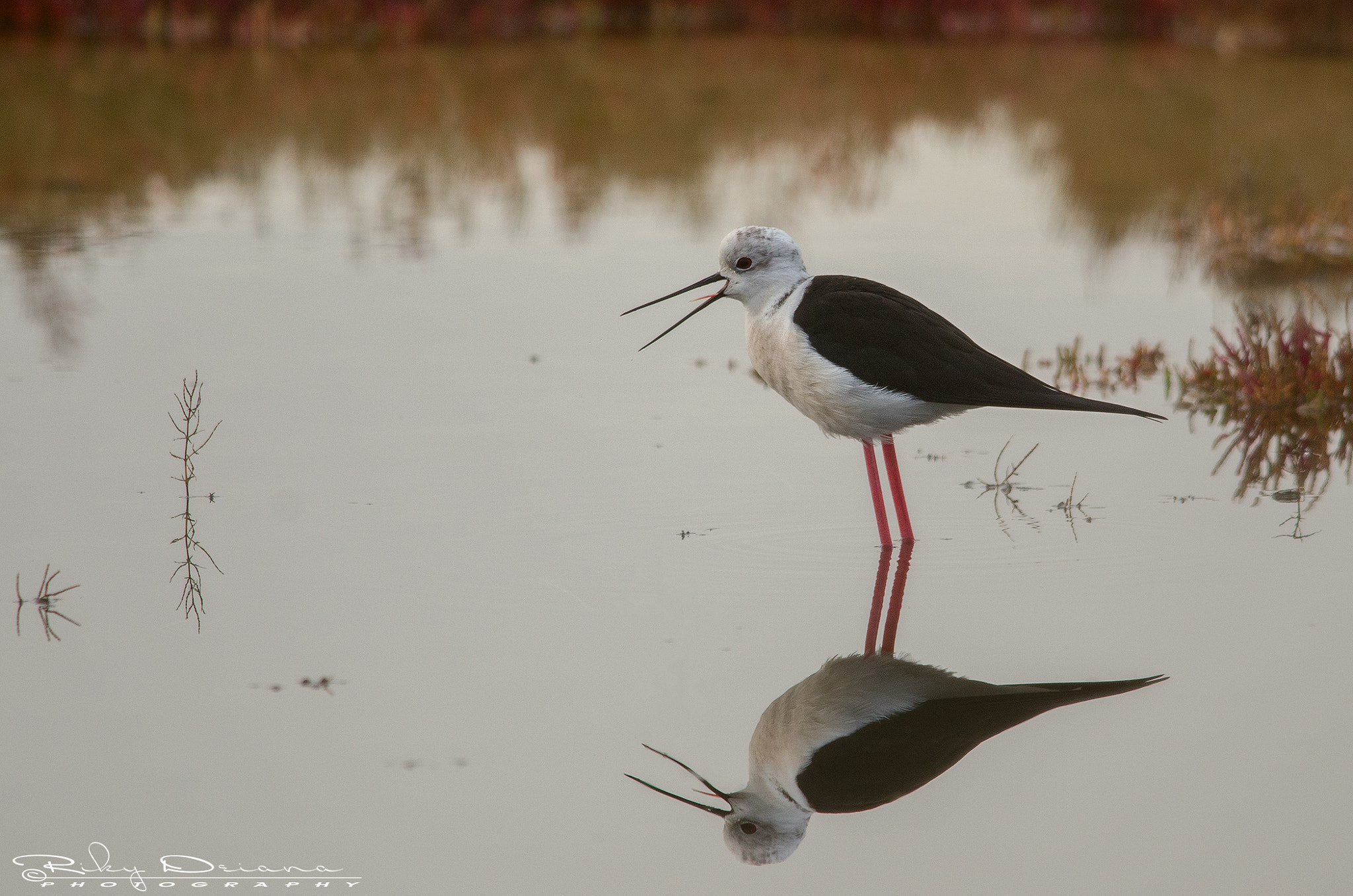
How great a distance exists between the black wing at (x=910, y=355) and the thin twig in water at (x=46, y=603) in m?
2.25

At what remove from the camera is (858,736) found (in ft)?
11.0

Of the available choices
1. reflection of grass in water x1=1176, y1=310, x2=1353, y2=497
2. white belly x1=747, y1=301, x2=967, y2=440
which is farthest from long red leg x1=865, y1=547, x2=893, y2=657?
reflection of grass in water x1=1176, y1=310, x2=1353, y2=497

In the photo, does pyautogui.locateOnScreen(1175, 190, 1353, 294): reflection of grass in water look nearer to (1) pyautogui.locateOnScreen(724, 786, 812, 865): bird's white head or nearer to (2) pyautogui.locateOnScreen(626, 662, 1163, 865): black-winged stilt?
(2) pyautogui.locateOnScreen(626, 662, 1163, 865): black-winged stilt

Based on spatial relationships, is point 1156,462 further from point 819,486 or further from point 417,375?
point 417,375

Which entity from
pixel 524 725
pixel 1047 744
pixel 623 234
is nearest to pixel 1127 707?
pixel 1047 744

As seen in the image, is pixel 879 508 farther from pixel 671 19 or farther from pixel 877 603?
pixel 671 19

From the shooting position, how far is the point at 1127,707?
3.54 m

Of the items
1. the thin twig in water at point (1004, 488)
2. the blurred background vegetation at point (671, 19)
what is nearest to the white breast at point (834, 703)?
the thin twig in water at point (1004, 488)

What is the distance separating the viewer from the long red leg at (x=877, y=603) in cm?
394

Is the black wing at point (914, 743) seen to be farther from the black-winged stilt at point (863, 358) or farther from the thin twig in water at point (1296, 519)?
the thin twig in water at point (1296, 519)

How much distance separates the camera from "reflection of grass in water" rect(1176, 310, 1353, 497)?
5527 millimetres

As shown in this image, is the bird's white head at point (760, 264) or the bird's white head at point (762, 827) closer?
the bird's white head at point (762, 827)

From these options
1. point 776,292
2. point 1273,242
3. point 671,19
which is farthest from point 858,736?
point 671,19

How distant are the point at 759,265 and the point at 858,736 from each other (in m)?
1.84
